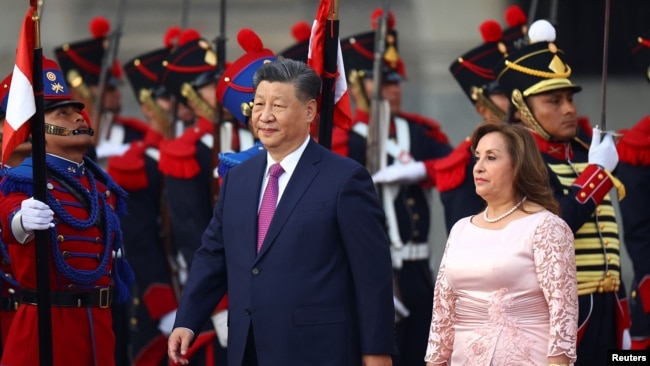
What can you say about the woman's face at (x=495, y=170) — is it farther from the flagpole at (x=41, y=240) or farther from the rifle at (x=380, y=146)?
the rifle at (x=380, y=146)

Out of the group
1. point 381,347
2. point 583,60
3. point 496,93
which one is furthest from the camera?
point 583,60

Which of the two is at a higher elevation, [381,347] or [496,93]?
[496,93]

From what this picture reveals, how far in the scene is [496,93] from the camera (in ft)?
32.3

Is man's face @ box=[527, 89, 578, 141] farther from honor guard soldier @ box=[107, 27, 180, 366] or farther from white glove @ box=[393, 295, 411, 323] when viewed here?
honor guard soldier @ box=[107, 27, 180, 366]

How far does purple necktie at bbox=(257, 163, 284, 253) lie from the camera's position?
21.7 feet

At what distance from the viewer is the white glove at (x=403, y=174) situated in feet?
33.8

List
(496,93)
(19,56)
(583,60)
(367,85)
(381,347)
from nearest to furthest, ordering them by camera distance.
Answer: (381,347)
(19,56)
(496,93)
(367,85)
(583,60)

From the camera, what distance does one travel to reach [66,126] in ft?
24.6

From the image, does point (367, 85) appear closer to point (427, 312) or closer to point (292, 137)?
point (427, 312)

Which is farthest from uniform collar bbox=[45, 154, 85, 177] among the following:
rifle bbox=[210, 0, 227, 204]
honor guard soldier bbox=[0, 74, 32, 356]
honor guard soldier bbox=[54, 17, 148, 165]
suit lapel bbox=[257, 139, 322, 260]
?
honor guard soldier bbox=[54, 17, 148, 165]

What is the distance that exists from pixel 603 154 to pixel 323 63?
137cm

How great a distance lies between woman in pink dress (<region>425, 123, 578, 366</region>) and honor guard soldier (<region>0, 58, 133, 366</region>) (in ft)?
5.39

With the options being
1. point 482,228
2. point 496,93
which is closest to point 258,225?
point 482,228

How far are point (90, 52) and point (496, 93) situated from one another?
13.6 feet
